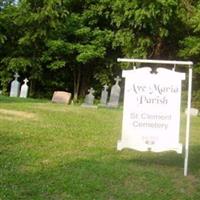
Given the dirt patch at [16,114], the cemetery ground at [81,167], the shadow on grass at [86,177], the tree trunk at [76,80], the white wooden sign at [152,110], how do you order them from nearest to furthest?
the shadow on grass at [86,177], the cemetery ground at [81,167], the white wooden sign at [152,110], the dirt patch at [16,114], the tree trunk at [76,80]

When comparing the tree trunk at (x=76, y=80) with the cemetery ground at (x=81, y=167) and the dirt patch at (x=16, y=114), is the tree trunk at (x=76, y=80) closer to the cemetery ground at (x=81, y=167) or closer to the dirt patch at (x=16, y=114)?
the dirt patch at (x=16, y=114)

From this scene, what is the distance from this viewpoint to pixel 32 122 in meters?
12.2

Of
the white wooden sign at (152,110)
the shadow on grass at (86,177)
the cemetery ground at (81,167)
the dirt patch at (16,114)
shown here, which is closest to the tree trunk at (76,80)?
the dirt patch at (16,114)

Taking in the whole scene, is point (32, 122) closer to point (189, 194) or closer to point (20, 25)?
point (189, 194)

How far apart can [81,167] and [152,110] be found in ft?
4.46

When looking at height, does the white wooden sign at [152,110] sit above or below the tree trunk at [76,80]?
below

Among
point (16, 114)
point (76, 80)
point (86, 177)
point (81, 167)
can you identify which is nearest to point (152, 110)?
point (81, 167)

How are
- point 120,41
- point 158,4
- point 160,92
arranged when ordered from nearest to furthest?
1. point 160,92
2. point 158,4
3. point 120,41

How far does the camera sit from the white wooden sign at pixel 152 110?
7.96 metres

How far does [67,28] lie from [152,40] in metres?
4.83

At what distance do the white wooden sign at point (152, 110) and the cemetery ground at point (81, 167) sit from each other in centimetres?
42

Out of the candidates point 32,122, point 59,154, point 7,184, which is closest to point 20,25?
point 32,122

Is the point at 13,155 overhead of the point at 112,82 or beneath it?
beneath

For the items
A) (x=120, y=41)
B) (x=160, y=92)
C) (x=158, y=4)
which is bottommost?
(x=160, y=92)
